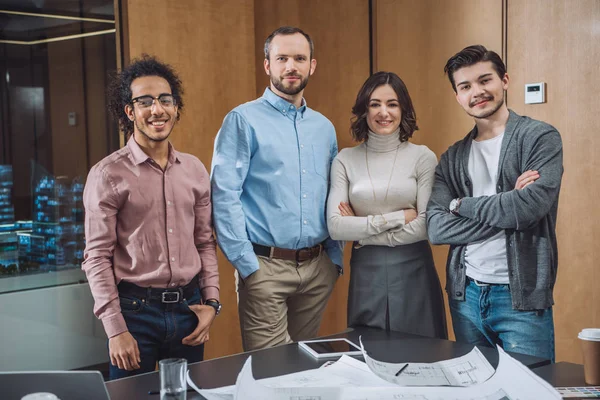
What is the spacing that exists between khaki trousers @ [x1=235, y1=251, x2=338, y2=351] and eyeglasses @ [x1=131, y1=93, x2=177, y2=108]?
0.75 m

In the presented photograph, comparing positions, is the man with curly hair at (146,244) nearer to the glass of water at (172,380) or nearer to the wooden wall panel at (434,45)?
the glass of water at (172,380)

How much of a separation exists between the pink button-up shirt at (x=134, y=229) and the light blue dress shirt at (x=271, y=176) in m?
0.33

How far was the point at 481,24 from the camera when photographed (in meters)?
3.54

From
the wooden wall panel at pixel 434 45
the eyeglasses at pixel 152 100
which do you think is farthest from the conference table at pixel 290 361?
the wooden wall panel at pixel 434 45

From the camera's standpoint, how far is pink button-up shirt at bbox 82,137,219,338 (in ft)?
7.41

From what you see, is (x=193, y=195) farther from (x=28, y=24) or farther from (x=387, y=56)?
(x=387, y=56)

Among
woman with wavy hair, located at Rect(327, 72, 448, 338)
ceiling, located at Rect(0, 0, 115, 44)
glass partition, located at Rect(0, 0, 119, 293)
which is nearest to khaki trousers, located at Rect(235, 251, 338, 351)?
woman with wavy hair, located at Rect(327, 72, 448, 338)

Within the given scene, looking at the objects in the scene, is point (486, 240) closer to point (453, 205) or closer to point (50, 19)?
point (453, 205)

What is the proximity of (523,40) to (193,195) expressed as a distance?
6.22 feet

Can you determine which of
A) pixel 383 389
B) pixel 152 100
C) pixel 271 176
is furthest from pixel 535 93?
pixel 383 389

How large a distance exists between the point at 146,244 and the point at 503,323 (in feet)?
4.08

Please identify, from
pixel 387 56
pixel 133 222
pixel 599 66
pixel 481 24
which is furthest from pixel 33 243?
pixel 599 66

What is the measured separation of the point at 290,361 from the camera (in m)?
1.83

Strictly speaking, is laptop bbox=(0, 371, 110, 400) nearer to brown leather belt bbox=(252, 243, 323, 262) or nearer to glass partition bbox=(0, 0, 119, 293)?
brown leather belt bbox=(252, 243, 323, 262)
